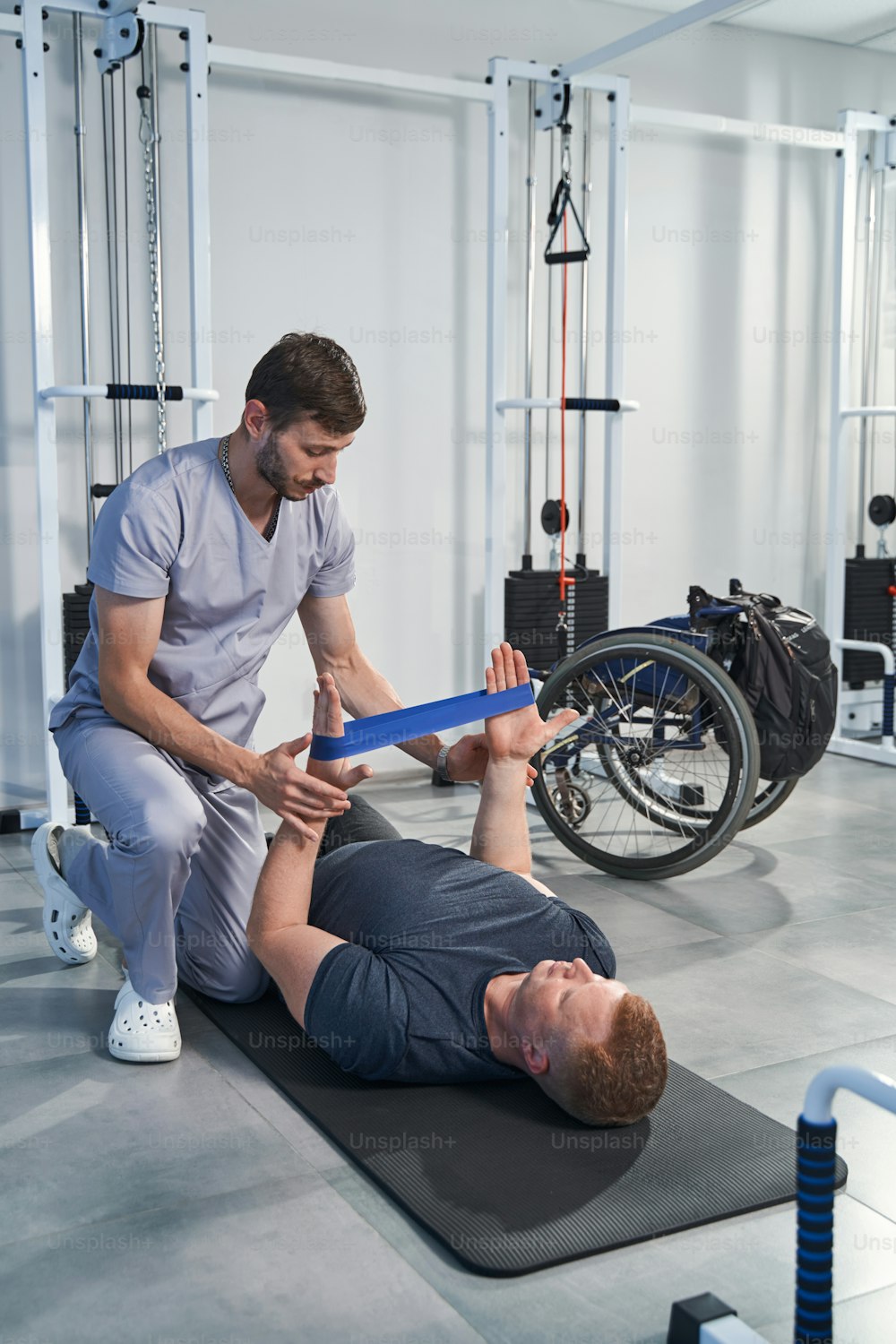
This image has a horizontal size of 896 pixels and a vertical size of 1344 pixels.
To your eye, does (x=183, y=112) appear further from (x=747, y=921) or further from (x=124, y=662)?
(x=747, y=921)

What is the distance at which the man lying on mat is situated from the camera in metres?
1.94

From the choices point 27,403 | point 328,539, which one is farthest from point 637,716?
point 27,403

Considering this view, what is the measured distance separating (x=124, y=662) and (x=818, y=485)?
12.2 ft

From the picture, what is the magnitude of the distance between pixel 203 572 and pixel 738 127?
3.00 meters

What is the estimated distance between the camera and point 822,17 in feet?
16.1

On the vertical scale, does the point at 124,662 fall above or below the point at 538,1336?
above

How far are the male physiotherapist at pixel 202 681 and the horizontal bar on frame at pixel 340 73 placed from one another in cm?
175

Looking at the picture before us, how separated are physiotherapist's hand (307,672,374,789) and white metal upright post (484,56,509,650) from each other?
2.06 metres

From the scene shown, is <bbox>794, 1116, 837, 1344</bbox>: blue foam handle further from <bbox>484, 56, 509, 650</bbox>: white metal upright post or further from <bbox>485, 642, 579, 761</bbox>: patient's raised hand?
<bbox>484, 56, 509, 650</bbox>: white metal upright post

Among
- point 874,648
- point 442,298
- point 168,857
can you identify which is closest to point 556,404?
point 442,298

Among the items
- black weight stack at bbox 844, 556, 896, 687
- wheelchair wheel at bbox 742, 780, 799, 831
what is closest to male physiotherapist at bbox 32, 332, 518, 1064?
wheelchair wheel at bbox 742, 780, 799, 831

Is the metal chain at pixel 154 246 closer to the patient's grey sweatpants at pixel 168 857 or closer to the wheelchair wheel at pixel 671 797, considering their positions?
the patient's grey sweatpants at pixel 168 857

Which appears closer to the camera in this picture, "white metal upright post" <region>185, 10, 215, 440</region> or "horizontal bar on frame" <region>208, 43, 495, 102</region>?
"white metal upright post" <region>185, 10, 215, 440</region>

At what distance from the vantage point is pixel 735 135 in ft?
16.2
